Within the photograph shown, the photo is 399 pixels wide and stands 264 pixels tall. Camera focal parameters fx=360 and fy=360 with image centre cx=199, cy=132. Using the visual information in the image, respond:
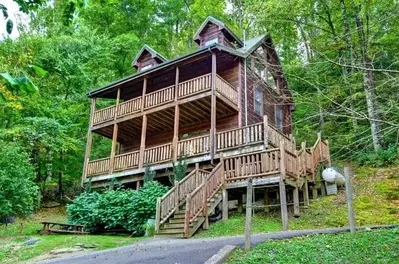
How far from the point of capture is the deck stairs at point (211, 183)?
38.4ft

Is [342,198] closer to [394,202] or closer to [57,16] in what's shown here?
[394,202]

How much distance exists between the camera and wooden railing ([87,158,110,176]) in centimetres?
1910

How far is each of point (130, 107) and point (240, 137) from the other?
291 inches

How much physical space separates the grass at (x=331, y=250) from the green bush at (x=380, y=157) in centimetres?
1040

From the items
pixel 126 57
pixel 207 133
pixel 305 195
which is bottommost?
pixel 305 195

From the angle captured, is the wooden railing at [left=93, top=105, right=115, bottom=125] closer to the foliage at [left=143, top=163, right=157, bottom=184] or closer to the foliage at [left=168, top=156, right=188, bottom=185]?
the foliage at [left=143, top=163, right=157, bottom=184]

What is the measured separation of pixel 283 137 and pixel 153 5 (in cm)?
2525

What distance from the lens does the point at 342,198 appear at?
13.8m

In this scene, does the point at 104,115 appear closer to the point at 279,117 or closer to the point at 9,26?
the point at 279,117

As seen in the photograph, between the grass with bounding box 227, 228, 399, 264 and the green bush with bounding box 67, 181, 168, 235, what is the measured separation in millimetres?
6396

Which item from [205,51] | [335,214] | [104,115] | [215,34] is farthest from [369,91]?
[104,115]

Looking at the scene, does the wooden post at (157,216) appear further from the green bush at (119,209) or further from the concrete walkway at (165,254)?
the concrete walkway at (165,254)

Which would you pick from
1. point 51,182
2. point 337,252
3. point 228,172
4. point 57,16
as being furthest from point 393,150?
point 57,16

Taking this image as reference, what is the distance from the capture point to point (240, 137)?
48.4ft
